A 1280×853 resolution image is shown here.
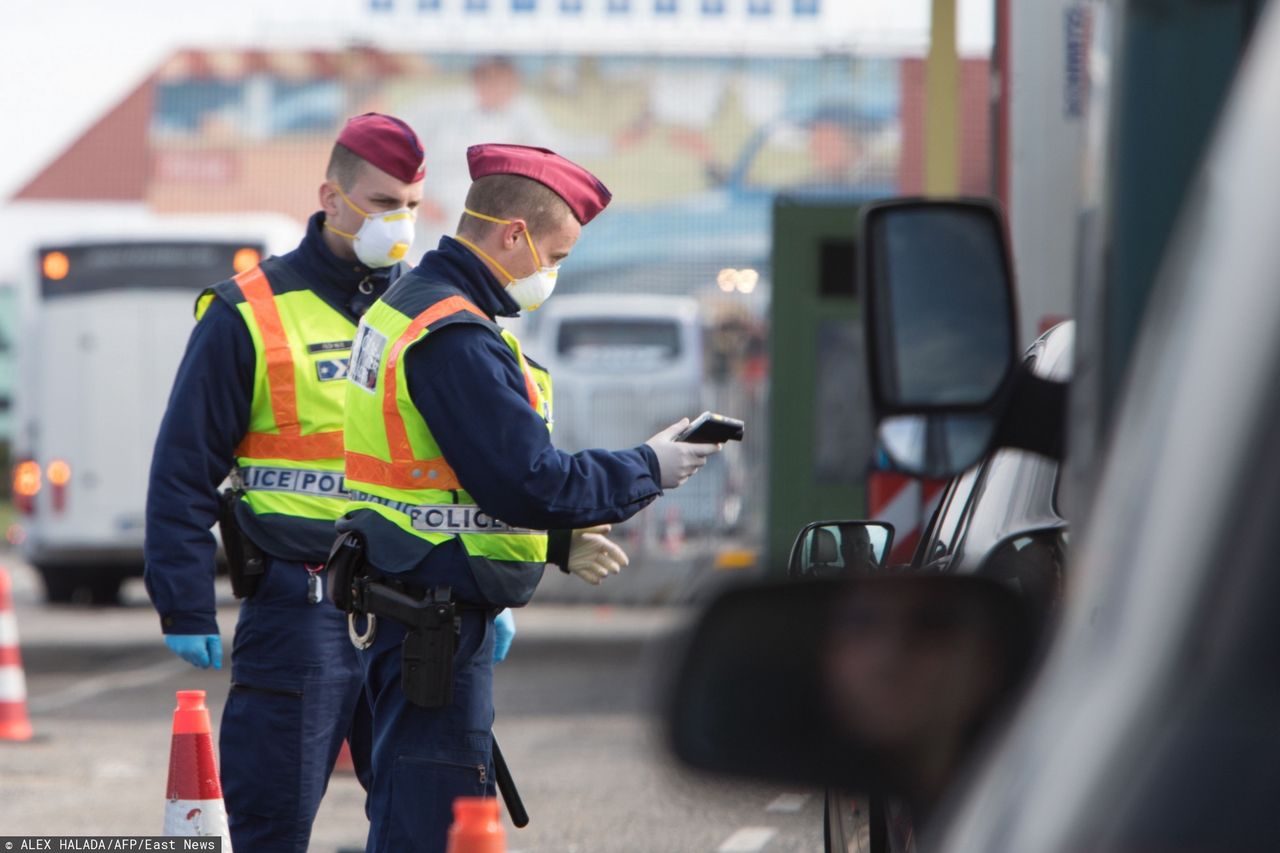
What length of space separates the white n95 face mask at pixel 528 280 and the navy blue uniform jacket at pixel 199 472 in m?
0.82

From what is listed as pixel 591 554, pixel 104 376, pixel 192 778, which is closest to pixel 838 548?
pixel 591 554

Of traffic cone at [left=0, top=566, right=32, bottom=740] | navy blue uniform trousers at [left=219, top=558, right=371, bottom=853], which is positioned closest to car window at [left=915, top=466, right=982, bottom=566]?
navy blue uniform trousers at [left=219, top=558, right=371, bottom=853]

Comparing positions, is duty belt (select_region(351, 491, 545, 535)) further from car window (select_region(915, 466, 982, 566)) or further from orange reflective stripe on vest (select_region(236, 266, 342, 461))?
orange reflective stripe on vest (select_region(236, 266, 342, 461))

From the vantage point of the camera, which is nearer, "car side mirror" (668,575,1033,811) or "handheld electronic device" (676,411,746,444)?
"car side mirror" (668,575,1033,811)

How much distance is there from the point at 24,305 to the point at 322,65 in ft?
95.6

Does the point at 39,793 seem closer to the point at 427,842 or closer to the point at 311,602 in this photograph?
the point at 311,602

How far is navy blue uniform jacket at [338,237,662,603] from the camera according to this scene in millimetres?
3740

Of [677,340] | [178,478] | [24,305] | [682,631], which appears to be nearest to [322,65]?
[677,340]

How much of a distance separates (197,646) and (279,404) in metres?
0.57

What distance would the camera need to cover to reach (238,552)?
187 inches

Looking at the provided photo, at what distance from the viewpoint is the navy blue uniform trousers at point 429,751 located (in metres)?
3.76

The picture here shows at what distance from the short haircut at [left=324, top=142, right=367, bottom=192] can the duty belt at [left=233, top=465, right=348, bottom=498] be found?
0.68 m

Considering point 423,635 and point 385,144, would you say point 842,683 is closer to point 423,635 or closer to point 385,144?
point 423,635

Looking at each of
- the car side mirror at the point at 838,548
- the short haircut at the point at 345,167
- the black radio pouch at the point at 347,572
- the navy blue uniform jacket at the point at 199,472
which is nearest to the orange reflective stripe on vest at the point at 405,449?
the black radio pouch at the point at 347,572
